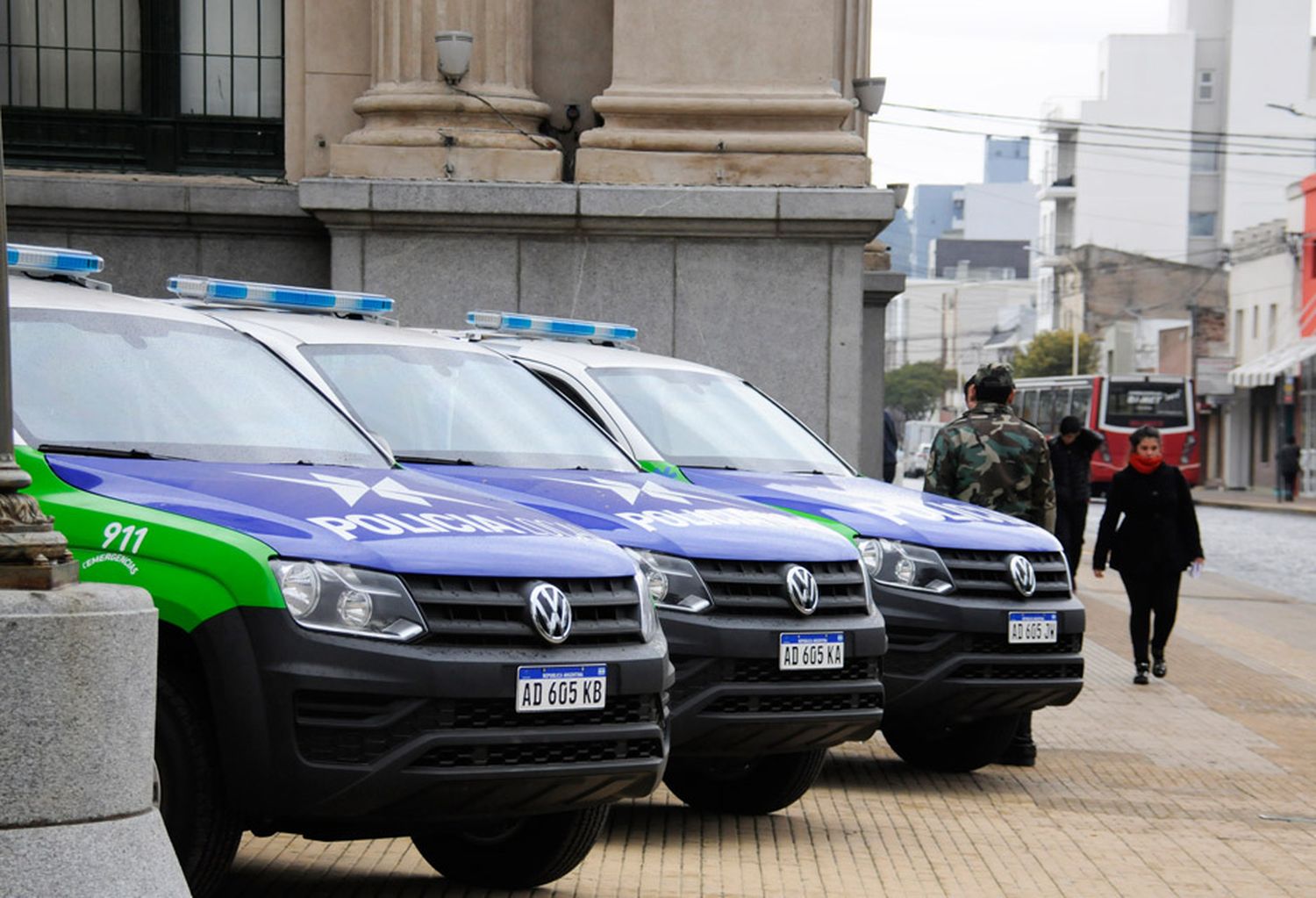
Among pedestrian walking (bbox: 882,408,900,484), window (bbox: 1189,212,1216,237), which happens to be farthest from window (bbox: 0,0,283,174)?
window (bbox: 1189,212,1216,237)

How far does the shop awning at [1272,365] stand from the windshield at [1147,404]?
7.14 meters

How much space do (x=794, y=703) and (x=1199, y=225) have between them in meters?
112

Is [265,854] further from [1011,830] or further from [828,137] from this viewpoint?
[828,137]

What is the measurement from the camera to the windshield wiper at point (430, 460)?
888 cm

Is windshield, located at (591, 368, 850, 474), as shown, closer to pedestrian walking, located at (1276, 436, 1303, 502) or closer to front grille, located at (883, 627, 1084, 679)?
front grille, located at (883, 627, 1084, 679)

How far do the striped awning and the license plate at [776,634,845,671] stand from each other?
59.0 m

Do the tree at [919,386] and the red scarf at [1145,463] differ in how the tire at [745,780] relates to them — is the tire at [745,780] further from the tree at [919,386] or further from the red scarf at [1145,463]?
the tree at [919,386]

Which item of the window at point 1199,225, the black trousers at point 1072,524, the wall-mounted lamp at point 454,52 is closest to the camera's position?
the wall-mounted lamp at point 454,52

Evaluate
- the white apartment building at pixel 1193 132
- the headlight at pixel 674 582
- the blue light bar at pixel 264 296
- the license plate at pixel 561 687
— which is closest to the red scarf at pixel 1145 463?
the blue light bar at pixel 264 296

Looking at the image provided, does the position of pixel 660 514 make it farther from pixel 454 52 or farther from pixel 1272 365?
pixel 1272 365

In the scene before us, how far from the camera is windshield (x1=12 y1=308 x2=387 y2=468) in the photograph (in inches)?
272

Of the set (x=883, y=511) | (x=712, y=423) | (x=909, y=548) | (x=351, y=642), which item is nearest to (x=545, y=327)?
(x=712, y=423)

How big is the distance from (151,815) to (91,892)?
295 mm

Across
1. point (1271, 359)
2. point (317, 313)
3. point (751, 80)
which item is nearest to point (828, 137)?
point (751, 80)
